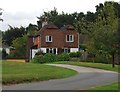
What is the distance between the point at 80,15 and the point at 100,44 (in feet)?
287

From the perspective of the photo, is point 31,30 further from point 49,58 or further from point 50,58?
point 49,58

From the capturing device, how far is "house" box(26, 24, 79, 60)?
252ft

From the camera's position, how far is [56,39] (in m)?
77.4

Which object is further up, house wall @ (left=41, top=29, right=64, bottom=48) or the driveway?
house wall @ (left=41, top=29, right=64, bottom=48)

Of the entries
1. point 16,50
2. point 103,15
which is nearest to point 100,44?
point 103,15

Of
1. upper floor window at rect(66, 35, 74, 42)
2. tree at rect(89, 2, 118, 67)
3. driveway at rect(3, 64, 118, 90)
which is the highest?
upper floor window at rect(66, 35, 74, 42)

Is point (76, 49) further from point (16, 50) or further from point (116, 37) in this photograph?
point (116, 37)

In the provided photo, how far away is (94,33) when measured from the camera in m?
40.1

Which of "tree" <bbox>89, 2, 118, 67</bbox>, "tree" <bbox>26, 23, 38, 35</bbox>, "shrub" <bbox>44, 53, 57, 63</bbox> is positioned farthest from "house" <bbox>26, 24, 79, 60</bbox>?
"tree" <bbox>89, 2, 118, 67</bbox>

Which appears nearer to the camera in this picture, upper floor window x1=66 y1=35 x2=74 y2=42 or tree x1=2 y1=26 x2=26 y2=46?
upper floor window x1=66 y1=35 x2=74 y2=42

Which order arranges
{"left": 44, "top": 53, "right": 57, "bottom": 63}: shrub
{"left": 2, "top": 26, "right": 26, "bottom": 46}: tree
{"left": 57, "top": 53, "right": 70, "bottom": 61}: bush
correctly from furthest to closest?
1. {"left": 2, "top": 26, "right": 26, "bottom": 46}: tree
2. {"left": 57, "top": 53, "right": 70, "bottom": 61}: bush
3. {"left": 44, "top": 53, "right": 57, "bottom": 63}: shrub

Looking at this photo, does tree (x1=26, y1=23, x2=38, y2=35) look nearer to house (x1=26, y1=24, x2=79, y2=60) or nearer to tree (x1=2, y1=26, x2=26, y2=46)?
tree (x1=2, y1=26, x2=26, y2=46)

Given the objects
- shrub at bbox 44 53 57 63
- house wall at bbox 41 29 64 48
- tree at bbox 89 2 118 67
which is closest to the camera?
tree at bbox 89 2 118 67

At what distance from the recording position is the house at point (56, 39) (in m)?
76.7
